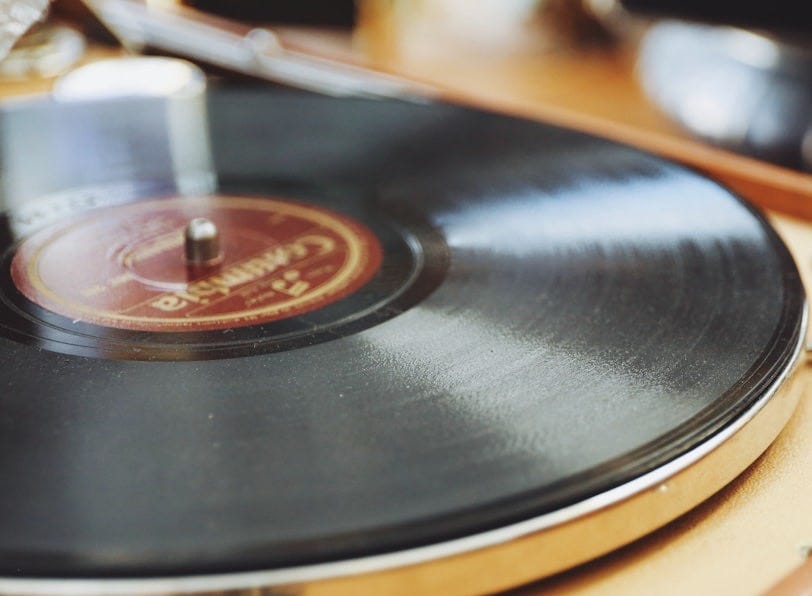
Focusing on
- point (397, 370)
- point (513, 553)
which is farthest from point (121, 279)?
point (513, 553)

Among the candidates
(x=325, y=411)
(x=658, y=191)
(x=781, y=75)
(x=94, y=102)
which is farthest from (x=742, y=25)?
(x=325, y=411)

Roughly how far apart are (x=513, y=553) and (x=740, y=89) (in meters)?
1.01

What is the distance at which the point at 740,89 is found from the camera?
128 centimetres

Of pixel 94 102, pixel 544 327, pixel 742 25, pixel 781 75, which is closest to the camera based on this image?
pixel 544 327

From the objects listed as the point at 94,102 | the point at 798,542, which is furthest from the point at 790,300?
the point at 94,102

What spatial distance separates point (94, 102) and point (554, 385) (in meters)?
0.67

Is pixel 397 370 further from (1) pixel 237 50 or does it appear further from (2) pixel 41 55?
(2) pixel 41 55

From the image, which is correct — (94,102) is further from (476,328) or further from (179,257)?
(476,328)

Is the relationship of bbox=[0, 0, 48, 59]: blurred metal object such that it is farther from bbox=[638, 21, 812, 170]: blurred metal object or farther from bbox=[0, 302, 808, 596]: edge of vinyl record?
Result: bbox=[638, 21, 812, 170]: blurred metal object

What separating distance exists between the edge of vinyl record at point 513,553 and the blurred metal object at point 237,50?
0.75 meters

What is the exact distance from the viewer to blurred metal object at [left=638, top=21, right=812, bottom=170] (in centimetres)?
123

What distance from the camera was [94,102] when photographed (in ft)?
3.31

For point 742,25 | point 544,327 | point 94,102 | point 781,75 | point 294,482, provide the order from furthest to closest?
1. point 742,25
2. point 781,75
3. point 94,102
4. point 544,327
5. point 294,482

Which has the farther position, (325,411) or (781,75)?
(781,75)
